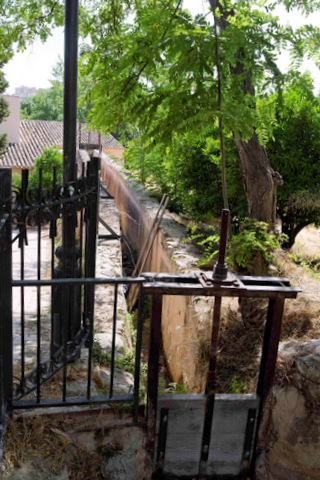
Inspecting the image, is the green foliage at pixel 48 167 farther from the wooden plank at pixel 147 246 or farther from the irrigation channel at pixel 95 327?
the wooden plank at pixel 147 246

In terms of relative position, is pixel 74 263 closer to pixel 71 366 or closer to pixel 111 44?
pixel 71 366

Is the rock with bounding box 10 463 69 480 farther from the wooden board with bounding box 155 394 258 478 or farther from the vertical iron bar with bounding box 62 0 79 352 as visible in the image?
the vertical iron bar with bounding box 62 0 79 352

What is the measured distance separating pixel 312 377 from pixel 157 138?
238 centimetres

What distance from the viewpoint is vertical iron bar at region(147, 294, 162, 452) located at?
9.83ft

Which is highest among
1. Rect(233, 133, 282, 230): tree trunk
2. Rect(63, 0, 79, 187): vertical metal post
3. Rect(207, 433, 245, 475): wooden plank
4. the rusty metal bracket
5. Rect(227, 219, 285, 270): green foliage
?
Rect(63, 0, 79, 187): vertical metal post

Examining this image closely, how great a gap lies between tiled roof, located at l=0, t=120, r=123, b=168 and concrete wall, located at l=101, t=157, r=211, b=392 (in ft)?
58.0

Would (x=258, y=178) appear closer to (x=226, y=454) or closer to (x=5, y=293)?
(x=226, y=454)

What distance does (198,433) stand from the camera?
10.7 feet

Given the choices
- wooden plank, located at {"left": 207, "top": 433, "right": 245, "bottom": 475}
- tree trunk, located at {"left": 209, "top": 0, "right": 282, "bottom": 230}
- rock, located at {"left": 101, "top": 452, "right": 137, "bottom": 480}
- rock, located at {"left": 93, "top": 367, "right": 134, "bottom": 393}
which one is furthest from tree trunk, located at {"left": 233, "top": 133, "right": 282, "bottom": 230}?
rock, located at {"left": 101, "top": 452, "right": 137, "bottom": 480}

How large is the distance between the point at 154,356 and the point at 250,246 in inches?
83.8

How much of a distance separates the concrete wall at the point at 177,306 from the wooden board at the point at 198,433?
887 millimetres

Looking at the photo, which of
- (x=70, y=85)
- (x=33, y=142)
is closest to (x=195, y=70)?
(x=70, y=85)

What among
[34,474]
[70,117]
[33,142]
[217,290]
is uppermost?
[70,117]

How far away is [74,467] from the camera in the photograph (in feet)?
9.56
